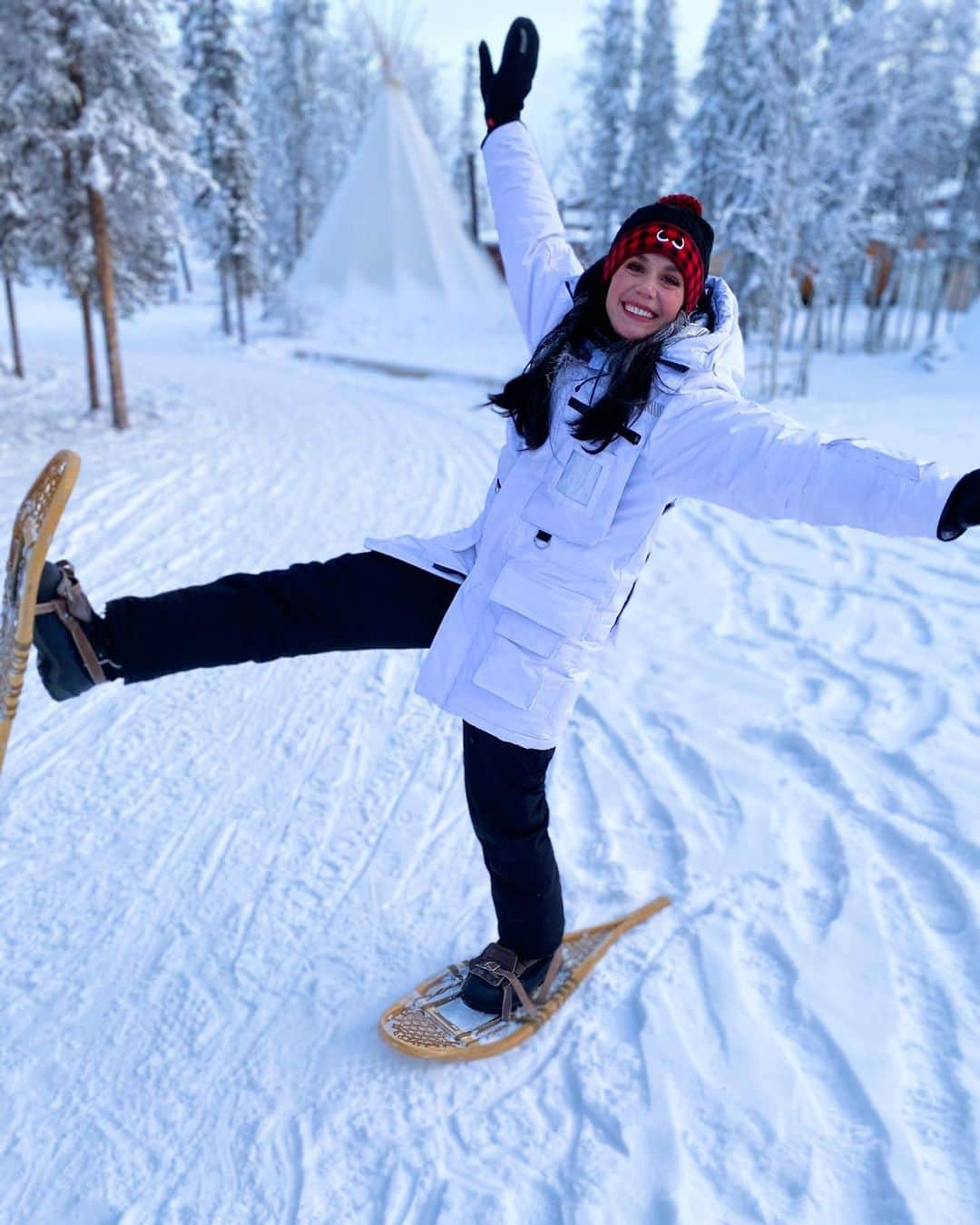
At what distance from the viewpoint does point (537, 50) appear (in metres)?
2.91

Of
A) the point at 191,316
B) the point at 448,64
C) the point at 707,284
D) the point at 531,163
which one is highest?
the point at 448,64

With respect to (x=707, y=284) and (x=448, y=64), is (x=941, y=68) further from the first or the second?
(x=707, y=284)

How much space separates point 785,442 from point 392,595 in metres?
1.12

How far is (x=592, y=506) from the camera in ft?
6.56

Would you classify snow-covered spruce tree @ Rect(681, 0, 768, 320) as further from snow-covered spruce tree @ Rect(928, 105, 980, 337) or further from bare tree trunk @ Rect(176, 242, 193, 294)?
bare tree trunk @ Rect(176, 242, 193, 294)

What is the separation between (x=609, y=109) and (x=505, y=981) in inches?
1339

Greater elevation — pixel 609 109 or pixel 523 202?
pixel 609 109

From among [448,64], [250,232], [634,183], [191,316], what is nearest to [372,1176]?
[250,232]

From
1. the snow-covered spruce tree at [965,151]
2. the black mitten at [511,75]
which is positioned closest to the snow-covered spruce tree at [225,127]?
the snow-covered spruce tree at [965,151]

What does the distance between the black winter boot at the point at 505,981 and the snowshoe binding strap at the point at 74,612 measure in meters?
1.37

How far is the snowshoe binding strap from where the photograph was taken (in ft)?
7.00

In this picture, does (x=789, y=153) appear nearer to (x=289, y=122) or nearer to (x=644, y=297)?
(x=644, y=297)

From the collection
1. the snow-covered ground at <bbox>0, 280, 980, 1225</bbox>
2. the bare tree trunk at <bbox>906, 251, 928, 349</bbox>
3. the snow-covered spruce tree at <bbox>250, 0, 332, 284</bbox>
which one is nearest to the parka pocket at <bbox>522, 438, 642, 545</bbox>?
the snow-covered ground at <bbox>0, 280, 980, 1225</bbox>

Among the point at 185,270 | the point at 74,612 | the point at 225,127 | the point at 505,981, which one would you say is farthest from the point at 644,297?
the point at 185,270
